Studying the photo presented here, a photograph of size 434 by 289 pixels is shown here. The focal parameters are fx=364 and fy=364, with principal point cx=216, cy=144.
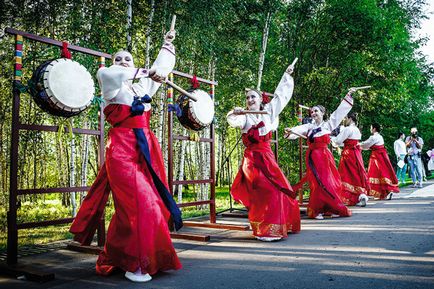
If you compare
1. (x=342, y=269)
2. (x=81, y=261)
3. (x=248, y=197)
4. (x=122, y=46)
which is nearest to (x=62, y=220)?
(x=81, y=261)

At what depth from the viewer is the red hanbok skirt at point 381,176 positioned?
25.9 ft

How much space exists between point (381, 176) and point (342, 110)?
10.2 ft

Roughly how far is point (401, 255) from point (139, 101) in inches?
96.4

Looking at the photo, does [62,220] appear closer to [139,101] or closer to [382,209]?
→ [139,101]

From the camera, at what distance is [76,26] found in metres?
5.77

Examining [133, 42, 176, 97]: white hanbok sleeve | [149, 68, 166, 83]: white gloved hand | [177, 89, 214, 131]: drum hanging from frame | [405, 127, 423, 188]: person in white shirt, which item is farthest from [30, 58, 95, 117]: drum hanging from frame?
[405, 127, 423, 188]: person in white shirt

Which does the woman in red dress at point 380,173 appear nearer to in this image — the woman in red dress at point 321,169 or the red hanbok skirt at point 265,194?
the woman in red dress at point 321,169

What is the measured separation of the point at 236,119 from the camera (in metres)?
4.12

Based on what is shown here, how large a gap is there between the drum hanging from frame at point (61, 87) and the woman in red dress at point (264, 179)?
1596 mm

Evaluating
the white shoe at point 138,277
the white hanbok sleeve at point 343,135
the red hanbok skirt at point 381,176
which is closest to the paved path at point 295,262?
the white shoe at point 138,277

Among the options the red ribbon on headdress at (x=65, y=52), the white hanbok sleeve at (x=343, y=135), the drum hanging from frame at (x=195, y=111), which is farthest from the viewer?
the white hanbok sleeve at (x=343, y=135)

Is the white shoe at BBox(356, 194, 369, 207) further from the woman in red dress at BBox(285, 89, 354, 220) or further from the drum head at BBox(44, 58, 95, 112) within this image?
the drum head at BBox(44, 58, 95, 112)

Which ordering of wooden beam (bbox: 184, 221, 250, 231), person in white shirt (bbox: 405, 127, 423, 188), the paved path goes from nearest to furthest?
the paved path < wooden beam (bbox: 184, 221, 250, 231) < person in white shirt (bbox: 405, 127, 423, 188)

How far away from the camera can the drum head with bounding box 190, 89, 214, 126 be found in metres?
4.41
